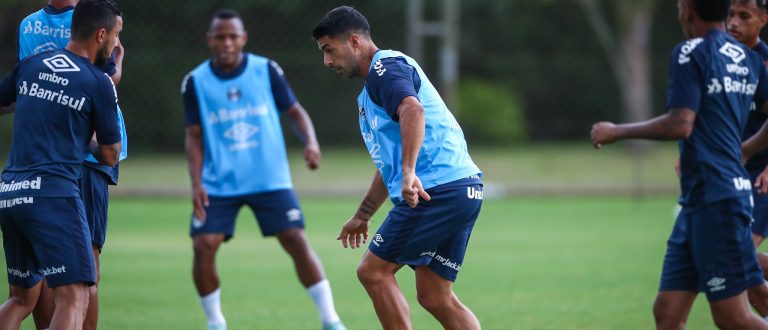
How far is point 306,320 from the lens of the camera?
8898 millimetres

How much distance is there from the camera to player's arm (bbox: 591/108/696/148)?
5.77 meters

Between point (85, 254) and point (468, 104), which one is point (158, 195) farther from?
point (85, 254)

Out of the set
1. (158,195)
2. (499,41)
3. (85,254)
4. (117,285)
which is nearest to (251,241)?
(117,285)

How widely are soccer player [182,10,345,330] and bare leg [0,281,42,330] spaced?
2.20 metres

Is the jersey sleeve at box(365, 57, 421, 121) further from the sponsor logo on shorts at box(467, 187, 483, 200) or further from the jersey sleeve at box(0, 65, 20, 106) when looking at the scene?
the jersey sleeve at box(0, 65, 20, 106)

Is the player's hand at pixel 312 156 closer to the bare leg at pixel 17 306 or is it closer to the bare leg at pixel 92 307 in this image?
the bare leg at pixel 92 307

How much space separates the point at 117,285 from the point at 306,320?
9.01 feet

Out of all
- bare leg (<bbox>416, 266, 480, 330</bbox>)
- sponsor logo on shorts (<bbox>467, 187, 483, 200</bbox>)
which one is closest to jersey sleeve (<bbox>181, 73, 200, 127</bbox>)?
bare leg (<bbox>416, 266, 480, 330</bbox>)

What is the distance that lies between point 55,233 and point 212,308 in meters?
2.63

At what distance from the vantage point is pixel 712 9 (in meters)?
5.93

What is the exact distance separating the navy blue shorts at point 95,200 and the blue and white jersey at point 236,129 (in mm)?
2084

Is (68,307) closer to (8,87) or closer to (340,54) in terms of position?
(8,87)

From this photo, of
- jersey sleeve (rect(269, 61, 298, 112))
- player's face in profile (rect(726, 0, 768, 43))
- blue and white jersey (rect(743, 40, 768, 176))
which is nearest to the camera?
player's face in profile (rect(726, 0, 768, 43))

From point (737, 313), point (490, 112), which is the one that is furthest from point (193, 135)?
point (490, 112)
